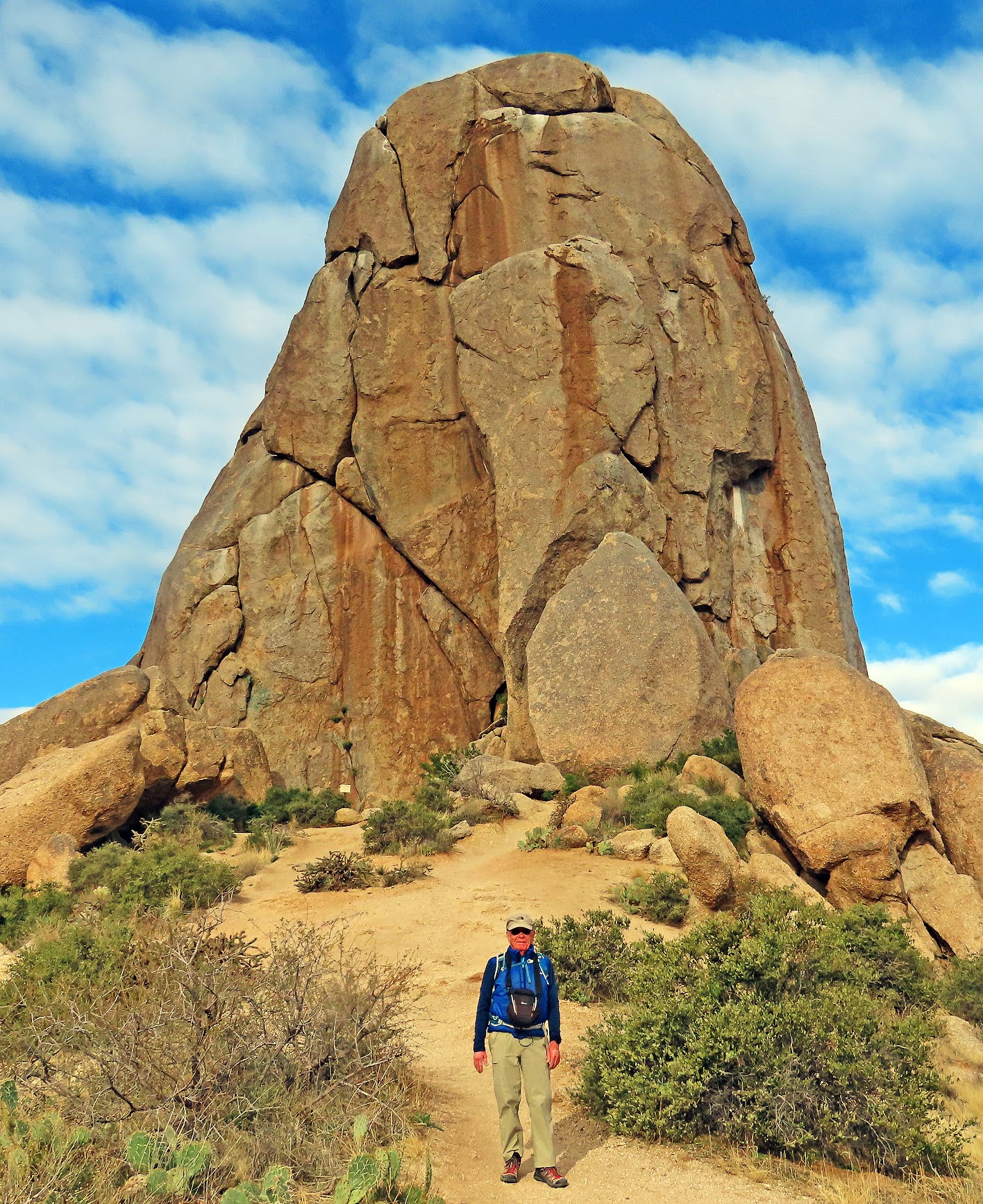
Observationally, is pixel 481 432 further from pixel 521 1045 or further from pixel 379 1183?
pixel 379 1183

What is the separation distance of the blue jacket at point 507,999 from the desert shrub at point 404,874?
7.02 m

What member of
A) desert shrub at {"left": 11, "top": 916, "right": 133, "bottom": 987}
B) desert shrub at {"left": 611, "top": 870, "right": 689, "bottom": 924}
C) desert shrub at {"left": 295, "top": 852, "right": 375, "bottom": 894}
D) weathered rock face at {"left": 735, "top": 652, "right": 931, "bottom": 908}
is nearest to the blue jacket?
desert shrub at {"left": 11, "top": 916, "right": 133, "bottom": 987}

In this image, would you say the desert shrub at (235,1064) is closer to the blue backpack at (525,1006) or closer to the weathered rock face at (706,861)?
the blue backpack at (525,1006)

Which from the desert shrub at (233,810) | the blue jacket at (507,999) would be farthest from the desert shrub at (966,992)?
the desert shrub at (233,810)

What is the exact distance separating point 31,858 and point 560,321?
14.2 m

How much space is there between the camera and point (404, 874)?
12.7 m

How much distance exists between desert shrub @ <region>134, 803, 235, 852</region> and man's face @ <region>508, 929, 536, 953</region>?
939 centimetres

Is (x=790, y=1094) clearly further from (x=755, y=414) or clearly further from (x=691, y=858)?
(x=755, y=414)

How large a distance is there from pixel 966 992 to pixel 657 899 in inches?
123

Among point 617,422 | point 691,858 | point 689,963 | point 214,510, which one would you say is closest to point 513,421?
point 617,422

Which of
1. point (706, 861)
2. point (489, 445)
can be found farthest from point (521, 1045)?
point (489, 445)

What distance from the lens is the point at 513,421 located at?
68.1 feet

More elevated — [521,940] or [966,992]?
[521,940]

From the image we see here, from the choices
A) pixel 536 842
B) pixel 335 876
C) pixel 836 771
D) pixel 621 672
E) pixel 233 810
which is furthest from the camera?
pixel 621 672
